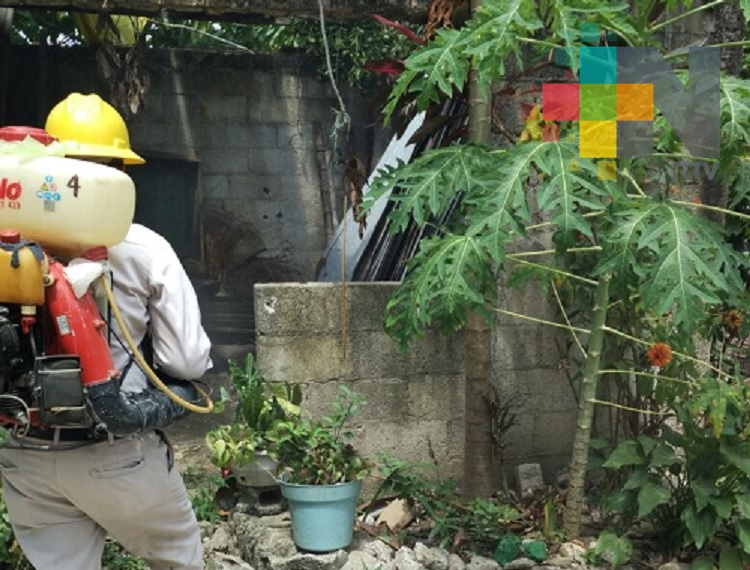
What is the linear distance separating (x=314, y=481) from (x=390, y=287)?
1092mm

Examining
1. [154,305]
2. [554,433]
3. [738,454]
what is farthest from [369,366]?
[154,305]

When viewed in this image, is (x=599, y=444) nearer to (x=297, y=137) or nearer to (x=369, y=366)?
(x=369, y=366)

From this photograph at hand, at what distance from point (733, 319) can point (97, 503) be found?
3.28 metres

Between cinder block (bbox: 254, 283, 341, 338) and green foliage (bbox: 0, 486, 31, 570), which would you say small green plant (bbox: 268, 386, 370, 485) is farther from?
green foliage (bbox: 0, 486, 31, 570)

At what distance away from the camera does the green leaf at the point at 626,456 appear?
4582mm

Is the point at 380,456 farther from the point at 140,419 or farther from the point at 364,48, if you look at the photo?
the point at 364,48

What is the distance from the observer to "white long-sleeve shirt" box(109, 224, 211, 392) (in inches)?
118

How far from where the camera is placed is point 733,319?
500 cm

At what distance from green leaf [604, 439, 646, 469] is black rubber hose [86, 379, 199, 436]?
2302 millimetres

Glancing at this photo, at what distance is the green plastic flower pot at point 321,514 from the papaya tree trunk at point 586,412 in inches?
40.0

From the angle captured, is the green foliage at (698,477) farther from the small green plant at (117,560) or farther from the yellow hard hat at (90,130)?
the yellow hard hat at (90,130)

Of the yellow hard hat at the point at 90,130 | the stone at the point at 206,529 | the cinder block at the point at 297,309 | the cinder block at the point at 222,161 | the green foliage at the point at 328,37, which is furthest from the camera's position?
the cinder block at the point at 222,161

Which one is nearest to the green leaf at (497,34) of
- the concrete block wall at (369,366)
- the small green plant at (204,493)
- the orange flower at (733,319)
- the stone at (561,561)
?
the concrete block wall at (369,366)

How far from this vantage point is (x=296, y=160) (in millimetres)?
9469
